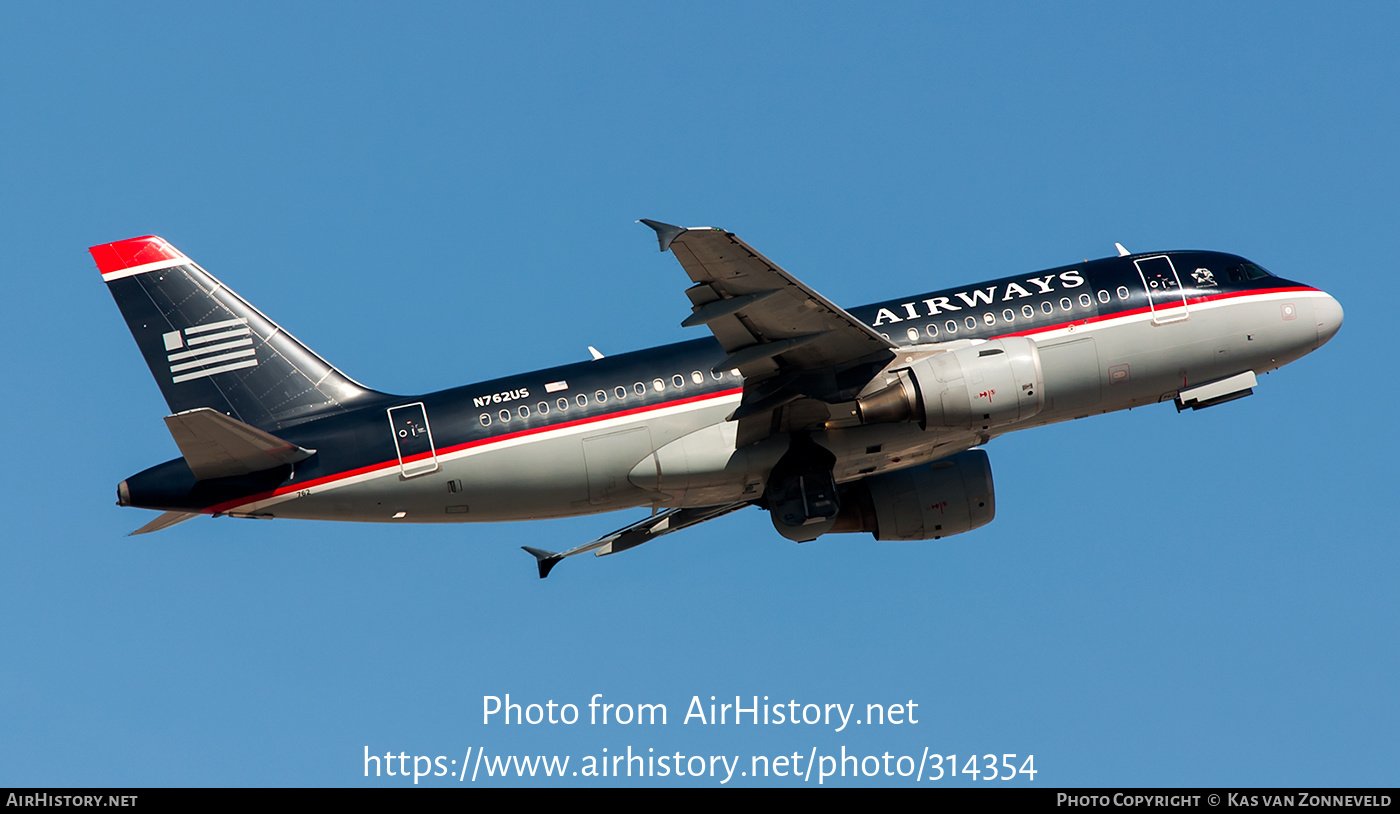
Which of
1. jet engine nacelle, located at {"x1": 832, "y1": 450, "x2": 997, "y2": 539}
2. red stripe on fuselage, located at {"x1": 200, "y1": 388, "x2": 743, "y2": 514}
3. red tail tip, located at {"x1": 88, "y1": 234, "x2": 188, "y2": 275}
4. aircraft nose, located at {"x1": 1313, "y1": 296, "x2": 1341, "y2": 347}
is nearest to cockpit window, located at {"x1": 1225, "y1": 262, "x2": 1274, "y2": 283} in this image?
aircraft nose, located at {"x1": 1313, "y1": 296, "x2": 1341, "y2": 347}

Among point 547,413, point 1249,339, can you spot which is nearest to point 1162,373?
point 1249,339

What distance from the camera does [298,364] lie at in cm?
3434

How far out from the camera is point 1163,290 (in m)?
34.2

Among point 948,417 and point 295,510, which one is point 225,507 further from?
point 948,417

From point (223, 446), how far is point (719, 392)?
1096 cm

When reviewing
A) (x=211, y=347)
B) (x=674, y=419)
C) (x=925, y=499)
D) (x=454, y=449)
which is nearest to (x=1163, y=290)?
(x=925, y=499)

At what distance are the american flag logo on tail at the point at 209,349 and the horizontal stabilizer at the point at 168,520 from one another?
13.7ft

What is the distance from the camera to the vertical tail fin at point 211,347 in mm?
33938

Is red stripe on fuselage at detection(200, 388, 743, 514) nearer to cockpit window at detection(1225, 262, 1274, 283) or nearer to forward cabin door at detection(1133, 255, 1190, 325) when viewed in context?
forward cabin door at detection(1133, 255, 1190, 325)

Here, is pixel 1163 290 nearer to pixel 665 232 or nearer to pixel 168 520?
pixel 665 232

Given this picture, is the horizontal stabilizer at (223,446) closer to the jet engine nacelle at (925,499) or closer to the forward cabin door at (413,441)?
the forward cabin door at (413,441)

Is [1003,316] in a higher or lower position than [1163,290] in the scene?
lower

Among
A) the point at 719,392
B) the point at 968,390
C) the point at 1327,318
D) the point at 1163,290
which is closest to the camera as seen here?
the point at 968,390

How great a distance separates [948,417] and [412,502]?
39.8ft
